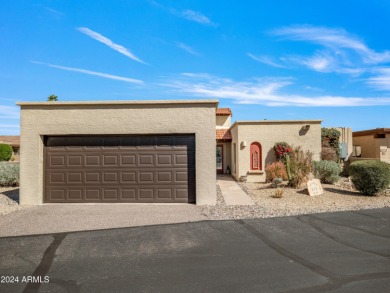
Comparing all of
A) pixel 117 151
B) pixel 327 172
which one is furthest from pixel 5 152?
pixel 327 172

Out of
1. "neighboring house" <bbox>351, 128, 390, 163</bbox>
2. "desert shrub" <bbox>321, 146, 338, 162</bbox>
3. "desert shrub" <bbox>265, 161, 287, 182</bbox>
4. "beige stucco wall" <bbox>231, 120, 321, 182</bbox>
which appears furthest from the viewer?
"neighboring house" <bbox>351, 128, 390, 163</bbox>

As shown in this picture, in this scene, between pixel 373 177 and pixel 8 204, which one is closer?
pixel 8 204

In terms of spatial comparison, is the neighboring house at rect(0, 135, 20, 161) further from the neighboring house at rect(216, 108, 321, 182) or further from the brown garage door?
the neighboring house at rect(216, 108, 321, 182)

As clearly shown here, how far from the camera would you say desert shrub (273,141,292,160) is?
1625 centimetres

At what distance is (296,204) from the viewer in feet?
32.9

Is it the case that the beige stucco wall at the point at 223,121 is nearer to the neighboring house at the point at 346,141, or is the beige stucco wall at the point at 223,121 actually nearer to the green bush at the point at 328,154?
the green bush at the point at 328,154

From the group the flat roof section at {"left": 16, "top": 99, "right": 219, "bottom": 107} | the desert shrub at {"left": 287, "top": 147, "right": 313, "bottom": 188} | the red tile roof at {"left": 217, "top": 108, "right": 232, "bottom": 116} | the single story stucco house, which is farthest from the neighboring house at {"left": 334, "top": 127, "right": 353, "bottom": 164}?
the flat roof section at {"left": 16, "top": 99, "right": 219, "bottom": 107}

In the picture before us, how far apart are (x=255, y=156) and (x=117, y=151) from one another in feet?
31.9

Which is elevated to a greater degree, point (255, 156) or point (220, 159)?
point (255, 156)

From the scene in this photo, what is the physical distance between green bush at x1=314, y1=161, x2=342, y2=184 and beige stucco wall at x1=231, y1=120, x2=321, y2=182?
2497 mm

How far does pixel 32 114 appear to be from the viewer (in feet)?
33.5

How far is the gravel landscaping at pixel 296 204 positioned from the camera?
848cm

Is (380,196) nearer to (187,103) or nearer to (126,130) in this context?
(187,103)

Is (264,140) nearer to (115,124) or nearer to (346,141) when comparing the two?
(346,141)
